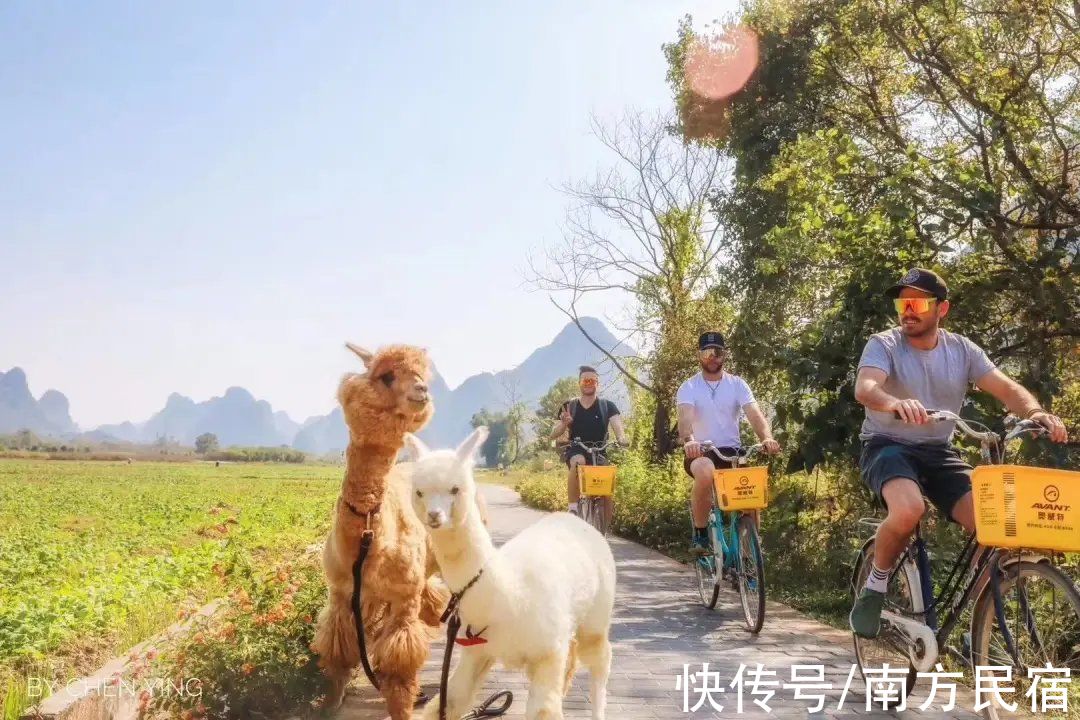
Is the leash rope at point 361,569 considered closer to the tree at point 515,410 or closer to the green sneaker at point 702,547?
the green sneaker at point 702,547

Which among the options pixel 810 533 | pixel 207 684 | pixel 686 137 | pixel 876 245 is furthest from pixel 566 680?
pixel 686 137

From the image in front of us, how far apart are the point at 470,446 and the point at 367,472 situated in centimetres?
98

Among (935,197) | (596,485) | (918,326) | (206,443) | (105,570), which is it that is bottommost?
(206,443)

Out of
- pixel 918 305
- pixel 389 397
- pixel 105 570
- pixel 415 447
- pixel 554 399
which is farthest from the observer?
pixel 554 399

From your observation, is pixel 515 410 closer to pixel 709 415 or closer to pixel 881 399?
pixel 709 415

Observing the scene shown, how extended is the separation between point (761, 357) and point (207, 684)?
10324 mm

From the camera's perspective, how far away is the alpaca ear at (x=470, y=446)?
3.72 meters

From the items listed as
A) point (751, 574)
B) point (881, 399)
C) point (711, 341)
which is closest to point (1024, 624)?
point (881, 399)

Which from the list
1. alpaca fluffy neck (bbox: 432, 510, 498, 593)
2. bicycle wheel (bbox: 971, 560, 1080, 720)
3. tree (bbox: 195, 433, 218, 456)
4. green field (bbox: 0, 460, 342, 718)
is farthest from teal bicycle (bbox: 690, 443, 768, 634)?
tree (bbox: 195, 433, 218, 456)

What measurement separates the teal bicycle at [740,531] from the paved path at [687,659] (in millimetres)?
333

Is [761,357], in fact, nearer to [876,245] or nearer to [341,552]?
[876,245]

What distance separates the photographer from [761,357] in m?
13.4

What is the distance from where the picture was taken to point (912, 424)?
4949 mm

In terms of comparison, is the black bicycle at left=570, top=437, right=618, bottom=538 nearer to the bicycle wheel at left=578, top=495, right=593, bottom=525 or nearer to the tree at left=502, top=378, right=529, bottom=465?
the bicycle wheel at left=578, top=495, right=593, bottom=525
